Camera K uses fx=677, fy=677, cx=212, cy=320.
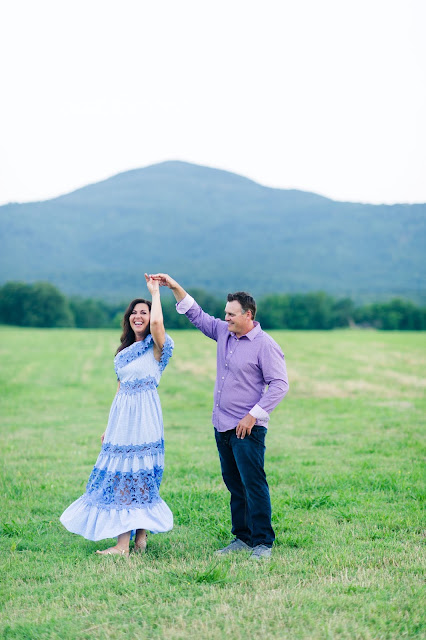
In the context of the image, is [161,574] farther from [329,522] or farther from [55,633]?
[329,522]

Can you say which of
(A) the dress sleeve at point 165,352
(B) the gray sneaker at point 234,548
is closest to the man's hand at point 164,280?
(A) the dress sleeve at point 165,352

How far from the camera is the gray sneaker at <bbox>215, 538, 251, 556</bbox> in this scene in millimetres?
6246

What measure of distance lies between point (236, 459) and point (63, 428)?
10.0 metres

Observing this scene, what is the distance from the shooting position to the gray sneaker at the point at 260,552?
6.01 metres

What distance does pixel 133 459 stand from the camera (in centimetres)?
625

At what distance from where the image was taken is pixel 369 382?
25.4 metres

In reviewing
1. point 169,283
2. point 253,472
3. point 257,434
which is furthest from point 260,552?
point 169,283

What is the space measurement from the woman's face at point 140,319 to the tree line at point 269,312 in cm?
9411

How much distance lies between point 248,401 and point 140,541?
1694mm

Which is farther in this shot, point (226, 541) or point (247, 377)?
point (226, 541)

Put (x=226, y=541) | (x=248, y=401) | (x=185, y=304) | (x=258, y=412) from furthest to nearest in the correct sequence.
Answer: (x=226, y=541), (x=185, y=304), (x=248, y=401), (x=258, y=412)

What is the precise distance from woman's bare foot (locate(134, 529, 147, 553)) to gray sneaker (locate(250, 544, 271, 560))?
1050mm

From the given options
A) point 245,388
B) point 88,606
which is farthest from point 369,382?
point 88,606

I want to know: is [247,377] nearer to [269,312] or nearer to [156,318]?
[156,318]
